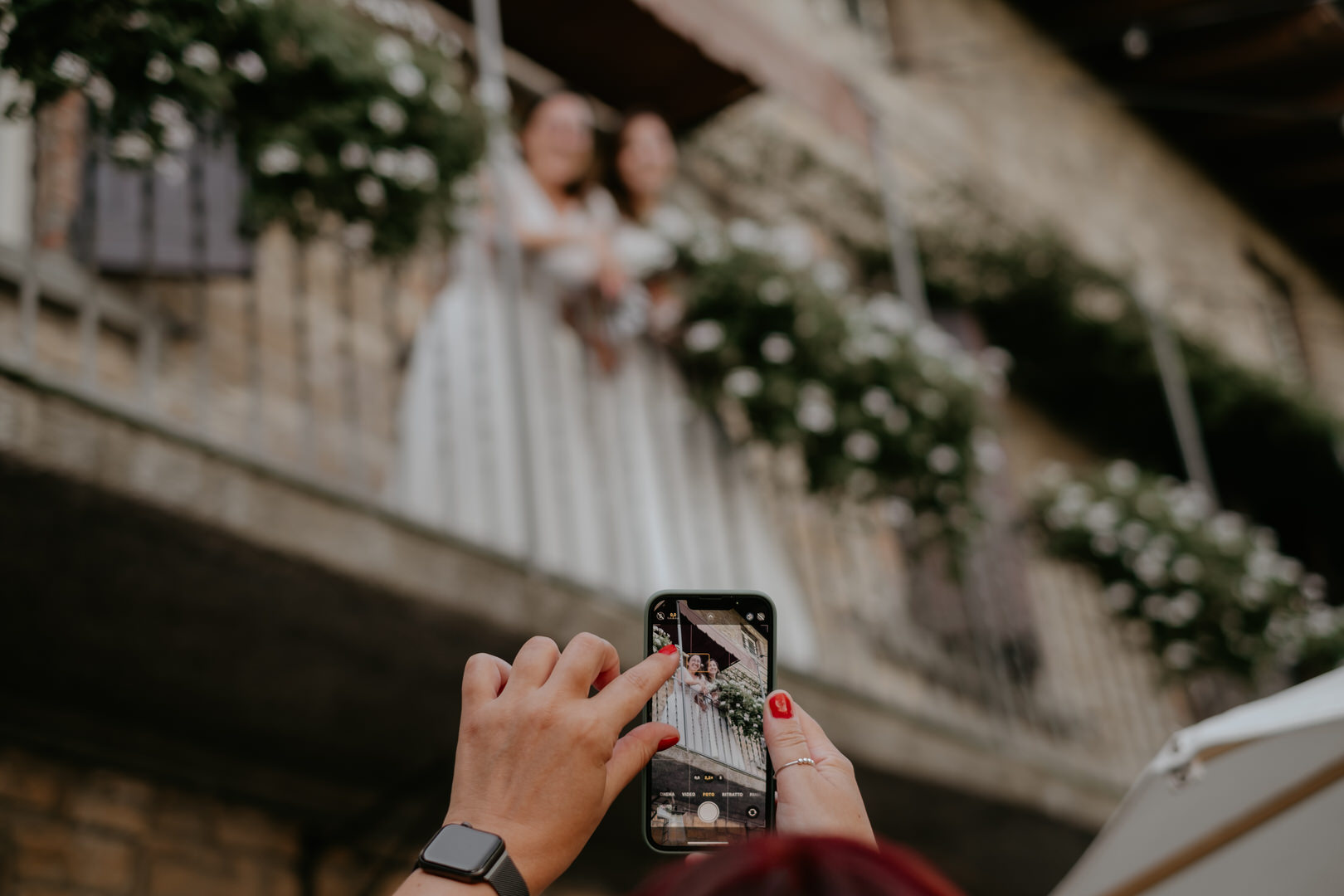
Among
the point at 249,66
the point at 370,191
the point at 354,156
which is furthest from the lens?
the point at 370,191

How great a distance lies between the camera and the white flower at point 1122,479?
24.3 ft

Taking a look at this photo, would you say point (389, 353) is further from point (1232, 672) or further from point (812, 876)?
point (812, 876)

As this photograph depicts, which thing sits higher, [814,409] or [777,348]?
[777,348]

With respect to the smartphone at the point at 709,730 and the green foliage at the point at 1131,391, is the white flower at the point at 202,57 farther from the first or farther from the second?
Result: the green foliage at the point at 1131,391

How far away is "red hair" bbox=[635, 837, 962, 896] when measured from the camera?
3.27 ft

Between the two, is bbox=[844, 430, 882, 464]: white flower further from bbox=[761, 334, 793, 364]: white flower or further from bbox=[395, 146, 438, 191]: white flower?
bbox=[395, 146, 438, 191]: white flower

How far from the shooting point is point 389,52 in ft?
13.5

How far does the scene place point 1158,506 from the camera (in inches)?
286

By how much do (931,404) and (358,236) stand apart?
264cm

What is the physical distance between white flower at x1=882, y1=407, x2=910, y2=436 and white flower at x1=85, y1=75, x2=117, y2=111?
3.25m

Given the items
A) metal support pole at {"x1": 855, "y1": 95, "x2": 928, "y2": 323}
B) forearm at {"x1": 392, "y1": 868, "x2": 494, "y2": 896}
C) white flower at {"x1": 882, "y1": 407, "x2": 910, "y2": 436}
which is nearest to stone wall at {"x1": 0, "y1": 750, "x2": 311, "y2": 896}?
white flower at {"x1": 882, "y1": 407, "x2": 910, "y2": 436}

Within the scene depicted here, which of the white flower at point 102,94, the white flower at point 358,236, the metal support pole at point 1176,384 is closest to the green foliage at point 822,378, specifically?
the white flower at point 358,236

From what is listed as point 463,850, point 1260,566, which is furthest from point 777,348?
point 463,850

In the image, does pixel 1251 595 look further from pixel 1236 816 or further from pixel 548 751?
pixel 548 751
